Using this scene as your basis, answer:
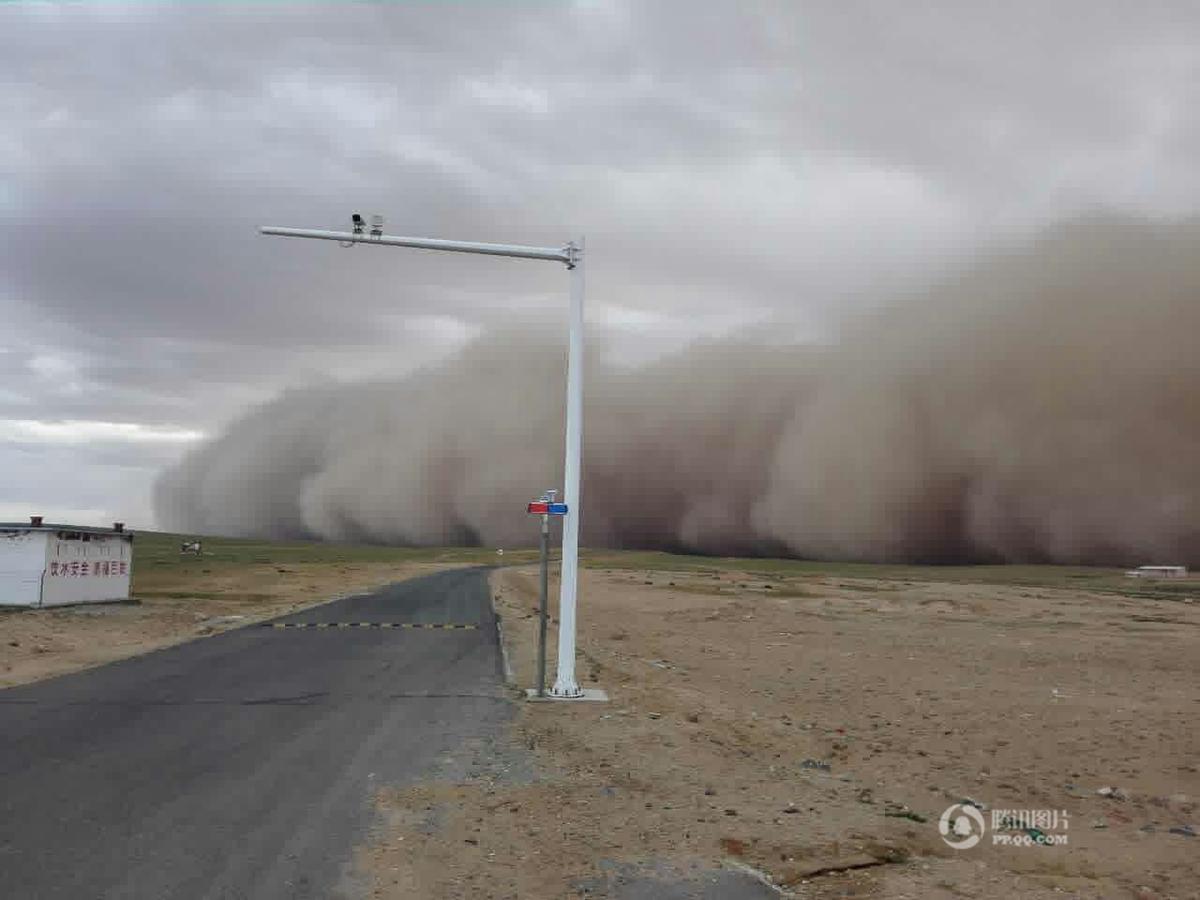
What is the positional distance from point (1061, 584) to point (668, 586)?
25.7m

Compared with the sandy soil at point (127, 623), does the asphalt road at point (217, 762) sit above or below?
above

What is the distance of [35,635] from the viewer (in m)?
18.5

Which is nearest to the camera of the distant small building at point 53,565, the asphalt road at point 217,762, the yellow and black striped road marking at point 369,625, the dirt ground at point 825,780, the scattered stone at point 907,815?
the asphalt road at point 217,762

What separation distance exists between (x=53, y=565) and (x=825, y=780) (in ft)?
72.6

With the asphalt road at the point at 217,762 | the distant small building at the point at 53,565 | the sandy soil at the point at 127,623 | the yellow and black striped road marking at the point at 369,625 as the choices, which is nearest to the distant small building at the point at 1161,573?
the sandy soil at the point at 127,623

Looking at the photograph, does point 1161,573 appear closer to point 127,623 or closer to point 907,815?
point 127,623

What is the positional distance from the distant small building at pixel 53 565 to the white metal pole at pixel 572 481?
1761cm

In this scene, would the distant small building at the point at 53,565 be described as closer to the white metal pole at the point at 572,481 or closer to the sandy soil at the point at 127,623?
the sandy soil at the point at 127,623

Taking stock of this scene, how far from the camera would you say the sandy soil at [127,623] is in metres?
15.5

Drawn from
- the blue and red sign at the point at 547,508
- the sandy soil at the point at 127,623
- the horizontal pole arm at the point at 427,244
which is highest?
the horizontal pole arm at the point at 427,244

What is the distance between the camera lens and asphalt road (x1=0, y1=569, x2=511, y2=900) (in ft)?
17.7

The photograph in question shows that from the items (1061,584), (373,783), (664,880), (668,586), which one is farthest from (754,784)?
(1061,584)

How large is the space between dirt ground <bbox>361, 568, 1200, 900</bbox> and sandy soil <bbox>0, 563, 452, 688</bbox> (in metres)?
7.24

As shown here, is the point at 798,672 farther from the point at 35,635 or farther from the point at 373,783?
the point at 35,635
